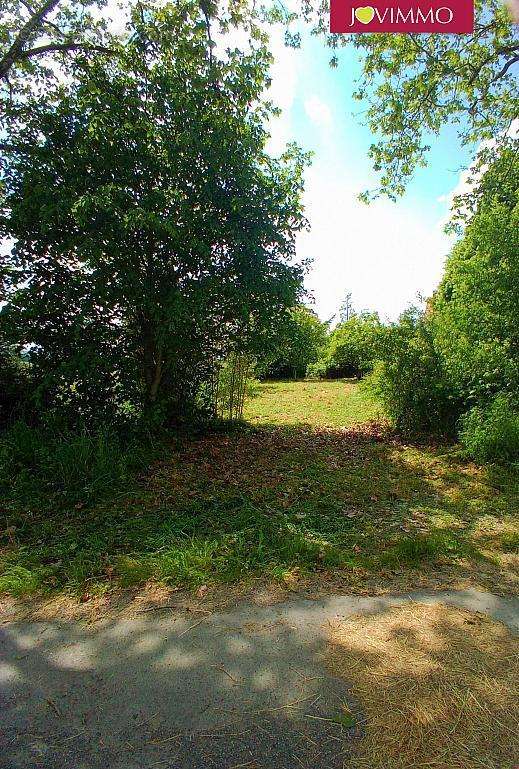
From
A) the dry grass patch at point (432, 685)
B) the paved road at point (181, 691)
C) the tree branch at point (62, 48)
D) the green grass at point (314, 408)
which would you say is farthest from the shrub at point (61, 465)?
the tree branch at point (62, 48)

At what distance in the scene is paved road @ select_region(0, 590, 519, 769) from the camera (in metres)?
1.53

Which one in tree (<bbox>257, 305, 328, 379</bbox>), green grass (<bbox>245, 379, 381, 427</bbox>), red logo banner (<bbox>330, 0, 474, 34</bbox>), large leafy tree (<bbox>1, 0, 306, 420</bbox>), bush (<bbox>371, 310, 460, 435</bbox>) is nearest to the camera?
red logo banner (<bbox>330, 0, 474, 34</bbox>)

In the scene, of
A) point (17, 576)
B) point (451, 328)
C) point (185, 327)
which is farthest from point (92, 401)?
point (451, 328)

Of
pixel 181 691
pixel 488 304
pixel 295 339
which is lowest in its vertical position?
pixel 181 691

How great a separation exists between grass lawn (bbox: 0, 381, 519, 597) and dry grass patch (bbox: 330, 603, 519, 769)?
50 cm

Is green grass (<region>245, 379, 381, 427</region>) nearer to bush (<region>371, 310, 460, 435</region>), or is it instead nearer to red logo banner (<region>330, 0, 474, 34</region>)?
bush (<region>371, 310, 460, 435</region>)

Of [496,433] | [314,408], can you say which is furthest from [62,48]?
[314,408]

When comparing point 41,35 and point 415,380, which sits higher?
point 41,35

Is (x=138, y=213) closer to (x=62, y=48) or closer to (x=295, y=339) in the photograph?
(x=295, y=339)

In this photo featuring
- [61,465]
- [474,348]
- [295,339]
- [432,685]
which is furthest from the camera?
[295,339]

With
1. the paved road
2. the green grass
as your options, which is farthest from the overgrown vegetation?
the paved road

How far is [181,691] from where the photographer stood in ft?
5.98

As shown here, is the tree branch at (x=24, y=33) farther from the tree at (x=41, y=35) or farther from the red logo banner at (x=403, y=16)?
the red logo banner at (x=403, y=16)

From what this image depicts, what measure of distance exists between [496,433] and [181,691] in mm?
5405
